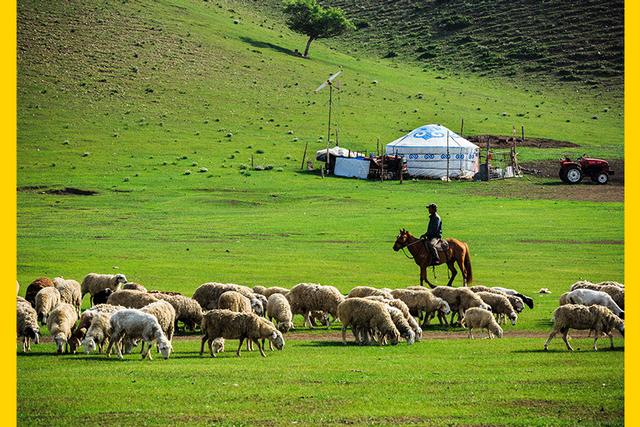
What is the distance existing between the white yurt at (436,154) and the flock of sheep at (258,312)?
4353cm

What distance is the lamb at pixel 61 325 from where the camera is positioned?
17781mm

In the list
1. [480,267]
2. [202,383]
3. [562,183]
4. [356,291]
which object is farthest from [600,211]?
[202,383]

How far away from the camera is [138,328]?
1728cm

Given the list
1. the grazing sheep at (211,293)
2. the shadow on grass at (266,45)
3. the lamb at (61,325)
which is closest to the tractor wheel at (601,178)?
the grazing sheep at (211,293)

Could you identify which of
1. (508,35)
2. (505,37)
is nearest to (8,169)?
(505,37)

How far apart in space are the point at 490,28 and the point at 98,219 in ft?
274

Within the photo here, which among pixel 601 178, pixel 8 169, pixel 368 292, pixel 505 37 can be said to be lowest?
pixel 368 292

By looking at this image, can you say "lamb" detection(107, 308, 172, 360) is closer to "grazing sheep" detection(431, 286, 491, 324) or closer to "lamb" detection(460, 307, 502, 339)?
"lamb" detection(460, 307, 502, 339)

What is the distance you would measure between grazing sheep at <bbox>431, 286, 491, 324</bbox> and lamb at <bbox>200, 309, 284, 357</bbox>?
215 inches

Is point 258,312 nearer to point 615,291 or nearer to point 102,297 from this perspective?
point 102,297

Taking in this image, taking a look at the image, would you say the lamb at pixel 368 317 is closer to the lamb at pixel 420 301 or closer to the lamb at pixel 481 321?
the lamb at pixel 481 321

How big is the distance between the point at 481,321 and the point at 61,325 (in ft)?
25.3

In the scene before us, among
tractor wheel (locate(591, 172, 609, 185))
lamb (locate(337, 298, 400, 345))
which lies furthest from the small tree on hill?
lamb (locate(337, 298, 400, 345))

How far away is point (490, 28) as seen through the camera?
407 ft
